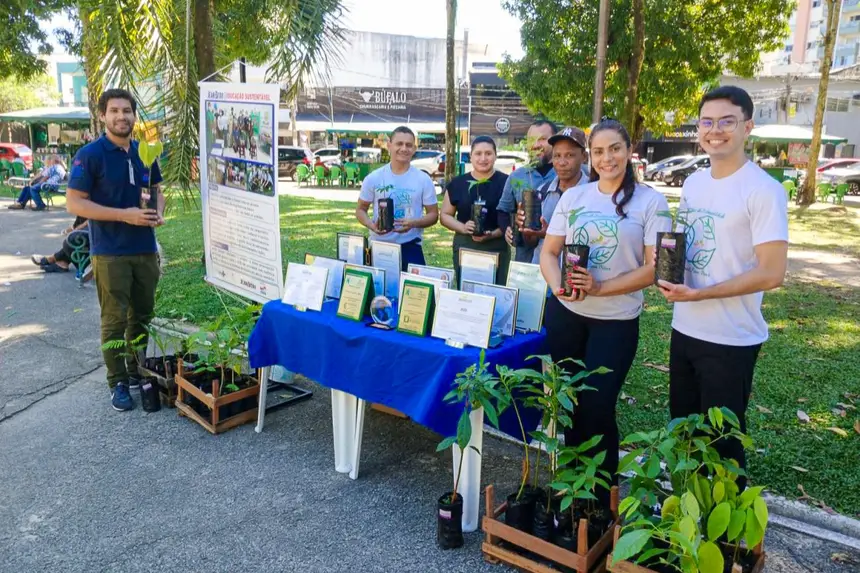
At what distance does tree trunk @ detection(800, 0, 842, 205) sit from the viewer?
635 inches

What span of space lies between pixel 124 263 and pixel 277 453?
1.66 meters

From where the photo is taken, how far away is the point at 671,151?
132 feet

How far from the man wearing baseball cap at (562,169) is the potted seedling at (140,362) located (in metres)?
2.66

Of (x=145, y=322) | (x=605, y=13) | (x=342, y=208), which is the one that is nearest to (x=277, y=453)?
(x=145, y=322)

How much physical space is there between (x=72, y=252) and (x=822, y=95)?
17.2m

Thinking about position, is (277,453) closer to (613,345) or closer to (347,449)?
(347,449)

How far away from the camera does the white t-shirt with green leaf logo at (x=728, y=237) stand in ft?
7.57

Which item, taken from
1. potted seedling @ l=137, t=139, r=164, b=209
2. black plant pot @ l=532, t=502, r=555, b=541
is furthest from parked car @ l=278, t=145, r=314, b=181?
black plant pot @ l=532, t=502, r=555, b=541

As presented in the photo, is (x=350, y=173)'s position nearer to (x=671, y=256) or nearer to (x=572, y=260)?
(x=572, y=260)

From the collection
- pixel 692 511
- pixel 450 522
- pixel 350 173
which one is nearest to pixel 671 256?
pixel 692 511

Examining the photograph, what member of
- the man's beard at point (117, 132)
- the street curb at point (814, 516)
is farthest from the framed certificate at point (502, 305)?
the man's beard at point (117, 132)

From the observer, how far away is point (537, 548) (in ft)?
8.52

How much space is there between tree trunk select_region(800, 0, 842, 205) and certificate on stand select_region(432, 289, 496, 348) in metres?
16.9

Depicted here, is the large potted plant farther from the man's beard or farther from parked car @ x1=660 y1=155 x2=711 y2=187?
parked car @ x1=660 y1=155 x2=711 y2=187
